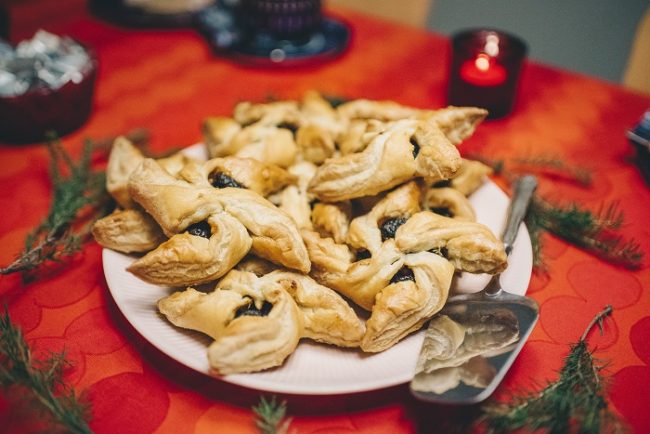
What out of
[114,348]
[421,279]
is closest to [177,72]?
[114,348]

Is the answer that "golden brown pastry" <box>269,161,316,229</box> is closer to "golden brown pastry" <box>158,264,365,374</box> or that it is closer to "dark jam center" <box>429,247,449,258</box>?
"golden brown pastry" <box>158,264,365,374</box>

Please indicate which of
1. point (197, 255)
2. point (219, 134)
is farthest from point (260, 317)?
point (219, 134)

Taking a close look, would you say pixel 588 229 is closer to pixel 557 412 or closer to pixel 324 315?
pixel 557 412

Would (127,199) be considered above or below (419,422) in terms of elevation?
above

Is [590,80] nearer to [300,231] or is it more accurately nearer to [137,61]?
[300,231]

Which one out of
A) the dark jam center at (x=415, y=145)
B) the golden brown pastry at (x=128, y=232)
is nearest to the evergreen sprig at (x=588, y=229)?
the dark jam center at (x=415, y=145)
